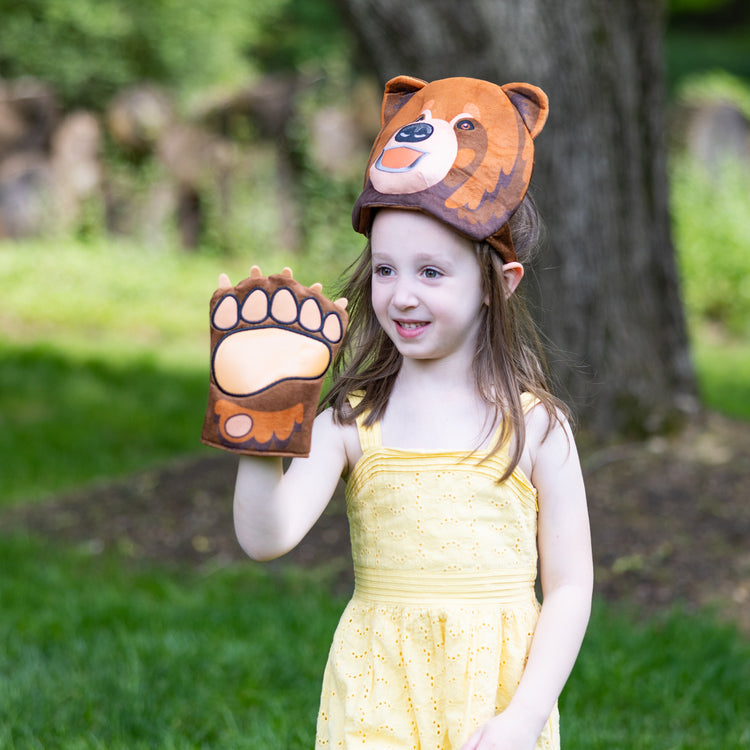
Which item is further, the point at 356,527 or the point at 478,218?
the point at 356,527

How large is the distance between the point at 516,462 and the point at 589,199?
9.21 feet

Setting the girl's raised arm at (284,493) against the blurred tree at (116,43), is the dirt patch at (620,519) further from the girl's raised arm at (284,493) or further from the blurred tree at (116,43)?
the blurred tree at (116,43)

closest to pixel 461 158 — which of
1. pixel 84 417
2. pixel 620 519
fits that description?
pixel 620 519

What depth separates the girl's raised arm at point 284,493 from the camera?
1591 millimetres

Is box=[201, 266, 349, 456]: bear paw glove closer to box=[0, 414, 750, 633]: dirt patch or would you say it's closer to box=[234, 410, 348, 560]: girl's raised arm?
box=[234, 410, 348, 560]: girl's raised arm

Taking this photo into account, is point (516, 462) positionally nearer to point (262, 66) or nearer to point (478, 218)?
point (478, 218)

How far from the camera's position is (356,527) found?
1.83 meters

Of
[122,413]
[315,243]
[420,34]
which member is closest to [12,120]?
[315,243]

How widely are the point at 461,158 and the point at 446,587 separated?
2.31 ft

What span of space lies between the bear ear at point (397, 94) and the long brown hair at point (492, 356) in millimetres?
249

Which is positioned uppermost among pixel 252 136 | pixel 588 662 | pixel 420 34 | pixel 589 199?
pixel 252 136

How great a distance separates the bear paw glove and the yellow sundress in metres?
0.27

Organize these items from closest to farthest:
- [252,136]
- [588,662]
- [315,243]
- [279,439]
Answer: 1. [279,439]
2. [588,662]
3. [315,243]
4. [252,136]

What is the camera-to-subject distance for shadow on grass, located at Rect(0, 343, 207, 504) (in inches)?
220
